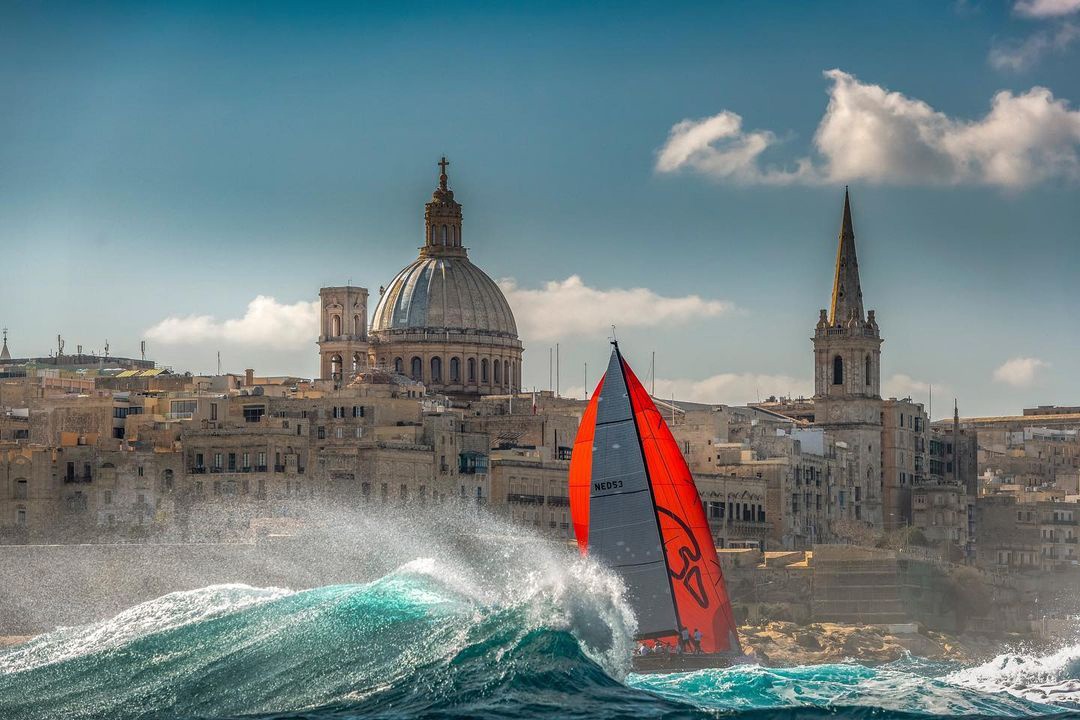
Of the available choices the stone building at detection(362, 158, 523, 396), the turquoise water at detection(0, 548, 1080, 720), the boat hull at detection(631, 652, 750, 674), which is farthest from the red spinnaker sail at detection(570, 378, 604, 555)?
the stone building at detection(362, 158, 523, 396)

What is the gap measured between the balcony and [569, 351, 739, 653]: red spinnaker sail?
36.1 m

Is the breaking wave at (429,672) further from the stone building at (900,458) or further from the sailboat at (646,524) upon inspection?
the stone building at (900,458)

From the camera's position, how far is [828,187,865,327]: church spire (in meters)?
125

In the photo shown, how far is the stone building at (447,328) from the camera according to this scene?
425 feet

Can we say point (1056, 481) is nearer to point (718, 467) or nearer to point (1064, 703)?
point (718, 467)

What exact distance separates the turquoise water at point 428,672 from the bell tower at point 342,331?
70640 millimetres

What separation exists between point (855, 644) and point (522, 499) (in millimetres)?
15061

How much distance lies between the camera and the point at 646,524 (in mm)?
62938

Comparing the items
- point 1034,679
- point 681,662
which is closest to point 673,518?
point 681,662

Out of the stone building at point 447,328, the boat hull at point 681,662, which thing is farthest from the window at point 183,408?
the boat hull at point 681,662

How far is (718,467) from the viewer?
112 m

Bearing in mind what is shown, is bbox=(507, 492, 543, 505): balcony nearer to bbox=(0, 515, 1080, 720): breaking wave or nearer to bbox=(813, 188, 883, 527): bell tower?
bbox=(813, 188, 883, 527): bell tower

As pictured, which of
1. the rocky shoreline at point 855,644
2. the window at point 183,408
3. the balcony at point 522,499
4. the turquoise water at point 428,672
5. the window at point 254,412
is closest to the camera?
the turquoise water at point 428,672

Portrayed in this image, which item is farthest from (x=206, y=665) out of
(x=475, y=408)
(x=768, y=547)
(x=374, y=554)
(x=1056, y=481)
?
(x=1056, y=481)
